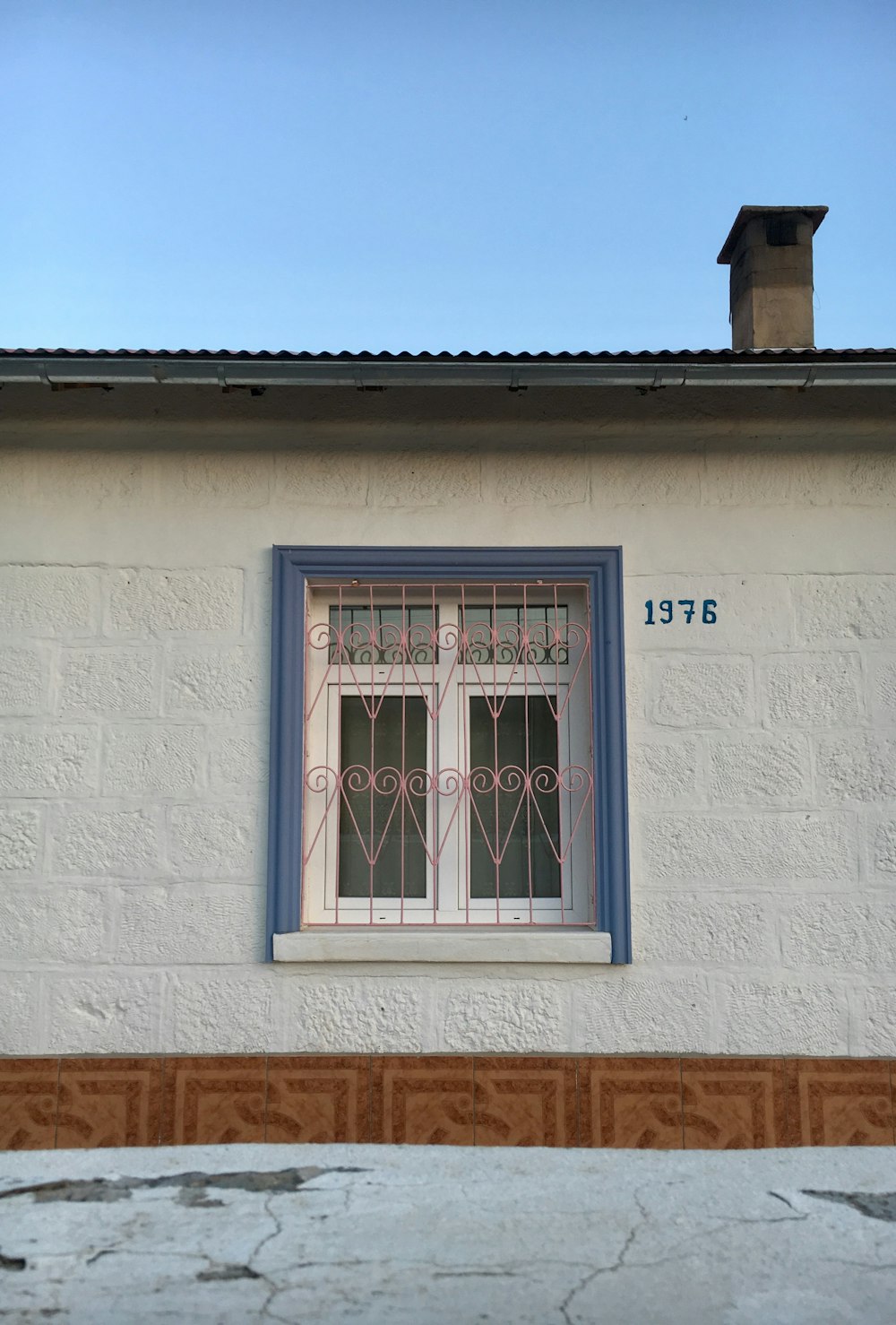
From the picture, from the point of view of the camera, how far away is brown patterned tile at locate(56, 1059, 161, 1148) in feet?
13.7

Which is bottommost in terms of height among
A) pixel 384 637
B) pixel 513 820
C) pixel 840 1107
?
pixel 840 1107

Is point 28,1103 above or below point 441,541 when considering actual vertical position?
below

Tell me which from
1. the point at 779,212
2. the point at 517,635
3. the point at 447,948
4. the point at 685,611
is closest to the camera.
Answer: the point at 447,948

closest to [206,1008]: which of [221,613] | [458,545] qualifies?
[221,613]

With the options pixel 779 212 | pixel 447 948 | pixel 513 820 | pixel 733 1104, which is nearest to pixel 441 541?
pixel 513 820

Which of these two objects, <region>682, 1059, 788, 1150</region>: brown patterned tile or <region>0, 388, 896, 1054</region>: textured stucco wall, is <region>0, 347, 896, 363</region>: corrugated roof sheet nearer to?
<region>0, 388, 896, 1054</region>: textured stucco wall

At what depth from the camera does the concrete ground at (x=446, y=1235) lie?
3027mm

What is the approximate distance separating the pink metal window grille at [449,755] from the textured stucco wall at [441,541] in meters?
0.23

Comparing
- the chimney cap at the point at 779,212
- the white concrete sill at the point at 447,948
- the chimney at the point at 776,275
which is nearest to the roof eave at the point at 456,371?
the white concrete sill at the point at 447,948

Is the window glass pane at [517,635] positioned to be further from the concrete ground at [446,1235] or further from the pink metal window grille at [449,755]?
the concrete ground at [446,1235]

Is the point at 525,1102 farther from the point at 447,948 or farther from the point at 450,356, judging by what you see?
the point at 450,356

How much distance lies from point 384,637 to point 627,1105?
1932 millimetres

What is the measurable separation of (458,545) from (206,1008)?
6.35ft

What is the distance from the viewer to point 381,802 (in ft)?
14.8
